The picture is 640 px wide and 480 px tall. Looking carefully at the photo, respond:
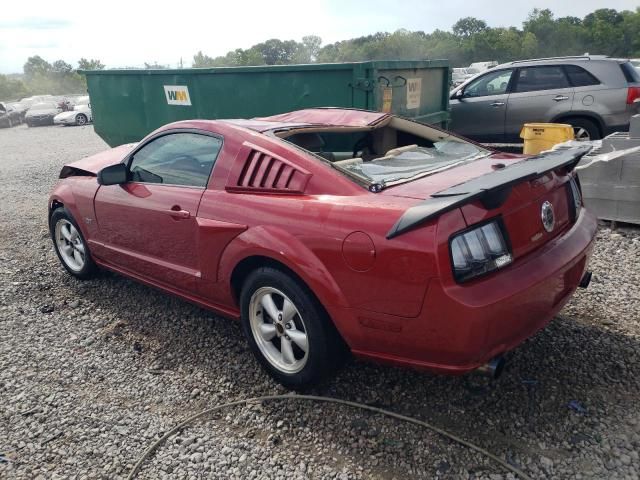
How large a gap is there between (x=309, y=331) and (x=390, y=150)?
1.62 metres

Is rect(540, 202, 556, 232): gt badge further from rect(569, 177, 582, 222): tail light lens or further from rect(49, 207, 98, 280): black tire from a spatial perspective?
rect(49, 207, 98, 280): black tire

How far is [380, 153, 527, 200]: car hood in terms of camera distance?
2.59m

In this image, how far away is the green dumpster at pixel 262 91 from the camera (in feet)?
19.1

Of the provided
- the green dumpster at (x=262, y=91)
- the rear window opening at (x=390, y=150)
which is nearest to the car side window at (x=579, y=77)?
the green dumpster at (x=262, y=91)

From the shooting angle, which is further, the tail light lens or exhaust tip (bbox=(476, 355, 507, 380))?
the tail light lens

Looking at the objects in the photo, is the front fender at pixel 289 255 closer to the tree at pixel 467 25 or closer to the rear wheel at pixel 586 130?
the rear wheel at pixel 586 130

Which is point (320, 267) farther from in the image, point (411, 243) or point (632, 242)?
point (632, 242)

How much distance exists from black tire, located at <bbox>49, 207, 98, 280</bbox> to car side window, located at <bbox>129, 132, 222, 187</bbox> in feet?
3.40

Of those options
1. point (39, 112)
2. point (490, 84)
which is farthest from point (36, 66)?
point (490, 84)

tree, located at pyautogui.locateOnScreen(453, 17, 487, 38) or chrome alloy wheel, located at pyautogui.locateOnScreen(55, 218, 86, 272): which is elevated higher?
tree, located at pyautogui.locateOnScreen(453, 17, 487, 38)

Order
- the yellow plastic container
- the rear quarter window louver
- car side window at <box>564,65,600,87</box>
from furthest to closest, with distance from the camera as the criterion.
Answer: car side window at <box>564,65,600,87</box> → the yellow plastic container → the rear quarter window louver

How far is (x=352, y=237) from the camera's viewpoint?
2455mm

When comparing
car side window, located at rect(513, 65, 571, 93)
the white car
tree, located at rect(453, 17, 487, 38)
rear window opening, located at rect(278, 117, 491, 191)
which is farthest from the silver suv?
tree, located at rect(453, 17, 487, 38)

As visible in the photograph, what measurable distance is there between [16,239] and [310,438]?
5153 millimetres
